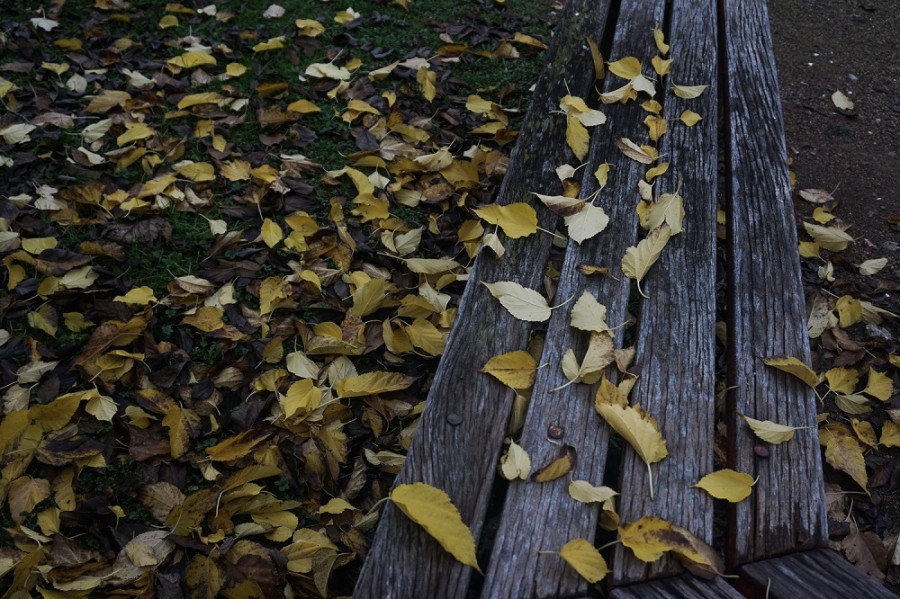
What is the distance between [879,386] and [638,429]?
108cm

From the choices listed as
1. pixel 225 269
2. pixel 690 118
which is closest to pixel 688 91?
pixel 690 118

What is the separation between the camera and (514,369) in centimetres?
113

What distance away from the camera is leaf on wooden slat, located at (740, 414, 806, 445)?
3.61ft

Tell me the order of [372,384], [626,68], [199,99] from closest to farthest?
[372,384]
[626,68]
[199,99]

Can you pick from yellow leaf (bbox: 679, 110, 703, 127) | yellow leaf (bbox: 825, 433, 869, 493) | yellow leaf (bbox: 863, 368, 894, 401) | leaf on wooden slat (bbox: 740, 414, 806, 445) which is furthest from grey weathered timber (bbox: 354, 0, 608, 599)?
yellow leaf (bbox: 863, 368, 894, 401)

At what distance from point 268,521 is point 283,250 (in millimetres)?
943

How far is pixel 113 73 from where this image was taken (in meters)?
2.76

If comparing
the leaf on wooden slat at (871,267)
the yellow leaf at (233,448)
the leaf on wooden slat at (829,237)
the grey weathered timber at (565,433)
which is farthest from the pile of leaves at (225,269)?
the leaf on wooden slat at (871,267)

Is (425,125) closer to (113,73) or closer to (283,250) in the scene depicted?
(283,250)

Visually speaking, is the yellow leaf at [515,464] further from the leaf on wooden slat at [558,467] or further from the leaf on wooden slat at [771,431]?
the leaf on wooden slat at [771,431]

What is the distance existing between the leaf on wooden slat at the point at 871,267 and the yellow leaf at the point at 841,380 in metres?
0.58

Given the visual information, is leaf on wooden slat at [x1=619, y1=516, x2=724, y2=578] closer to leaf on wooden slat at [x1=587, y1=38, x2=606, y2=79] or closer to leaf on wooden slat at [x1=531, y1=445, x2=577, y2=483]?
leaf on wooden slat at [x1=531, y1=445, x2=577, y2=483]

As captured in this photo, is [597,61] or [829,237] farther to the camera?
[829,237]

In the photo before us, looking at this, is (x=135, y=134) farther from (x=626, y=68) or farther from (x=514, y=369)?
(x=514, y=369)
